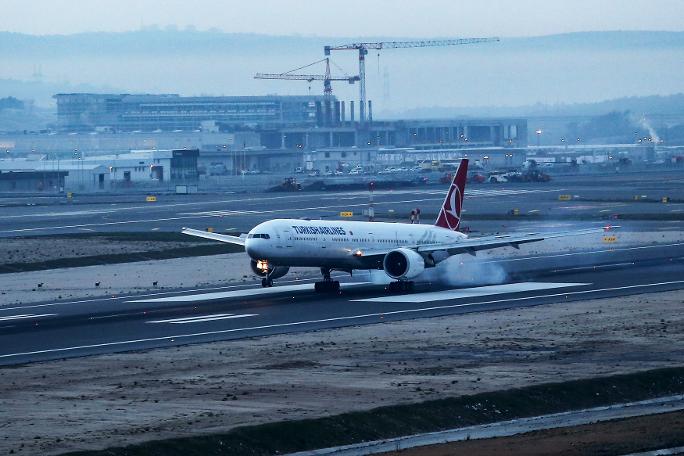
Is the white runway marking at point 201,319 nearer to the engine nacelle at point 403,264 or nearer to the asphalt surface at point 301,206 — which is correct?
the engine nacelle at point 403,264

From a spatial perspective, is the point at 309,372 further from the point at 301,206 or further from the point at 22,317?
the point at 301,206

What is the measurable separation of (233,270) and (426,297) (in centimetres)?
2044

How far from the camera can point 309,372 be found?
46.0 meters

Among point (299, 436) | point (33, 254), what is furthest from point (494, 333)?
point (33, 254)

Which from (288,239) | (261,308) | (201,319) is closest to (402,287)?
(288,239)

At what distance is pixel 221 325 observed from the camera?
5988 cm

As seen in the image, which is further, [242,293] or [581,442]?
[242,293]

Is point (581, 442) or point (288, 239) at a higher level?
point (288, 239)

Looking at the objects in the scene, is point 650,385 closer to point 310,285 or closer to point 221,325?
point 221,325

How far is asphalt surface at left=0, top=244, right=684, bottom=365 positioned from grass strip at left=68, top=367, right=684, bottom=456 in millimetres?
16714

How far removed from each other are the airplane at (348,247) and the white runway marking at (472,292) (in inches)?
72.7

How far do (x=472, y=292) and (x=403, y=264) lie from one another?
402 centimetres

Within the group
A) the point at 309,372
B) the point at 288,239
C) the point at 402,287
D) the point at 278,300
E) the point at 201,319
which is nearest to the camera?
the point at 309,372

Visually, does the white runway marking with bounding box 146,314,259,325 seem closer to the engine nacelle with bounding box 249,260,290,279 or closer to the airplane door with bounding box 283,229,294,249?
the airplane door with bounding box 283,229,294,249
